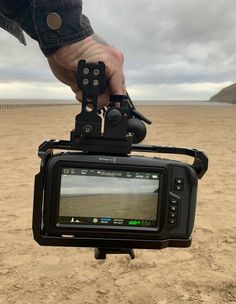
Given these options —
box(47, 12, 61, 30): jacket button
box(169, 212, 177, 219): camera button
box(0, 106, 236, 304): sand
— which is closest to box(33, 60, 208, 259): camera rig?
box(169, 212, 177, 219): camera button

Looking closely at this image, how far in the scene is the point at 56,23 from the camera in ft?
6.57

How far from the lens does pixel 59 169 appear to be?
2.22 metres

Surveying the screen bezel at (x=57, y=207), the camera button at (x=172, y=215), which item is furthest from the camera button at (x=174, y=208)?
the screen bezel at (x=57, y=207)

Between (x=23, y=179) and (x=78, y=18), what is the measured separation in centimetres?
753

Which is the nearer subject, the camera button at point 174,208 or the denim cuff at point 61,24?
the denim cuff at point 61,24

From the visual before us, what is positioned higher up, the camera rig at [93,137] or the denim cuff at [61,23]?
the denim cuff at [61,23]

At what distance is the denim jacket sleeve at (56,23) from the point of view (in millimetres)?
1995

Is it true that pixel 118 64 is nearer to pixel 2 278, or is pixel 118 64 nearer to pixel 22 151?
pixel 2 278

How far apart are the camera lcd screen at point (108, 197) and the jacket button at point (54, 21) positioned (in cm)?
66

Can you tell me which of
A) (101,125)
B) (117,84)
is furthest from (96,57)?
(101,125)

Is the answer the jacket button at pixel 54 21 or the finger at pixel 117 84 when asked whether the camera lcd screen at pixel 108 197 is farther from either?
the jacket button at pixel 54 21

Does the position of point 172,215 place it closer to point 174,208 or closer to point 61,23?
point 174,208

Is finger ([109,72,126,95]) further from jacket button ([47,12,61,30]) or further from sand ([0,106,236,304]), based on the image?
sand ([0,106,236,304])

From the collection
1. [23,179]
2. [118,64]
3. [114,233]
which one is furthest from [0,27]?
[23,179]
